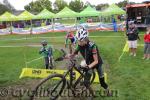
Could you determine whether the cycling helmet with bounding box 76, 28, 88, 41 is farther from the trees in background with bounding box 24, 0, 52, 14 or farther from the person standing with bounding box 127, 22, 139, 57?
the trees in background with bounding box 24, 0, 52, 14

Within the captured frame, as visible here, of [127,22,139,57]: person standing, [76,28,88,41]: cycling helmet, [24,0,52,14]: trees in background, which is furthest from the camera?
[24,0,52,14]: trees in background

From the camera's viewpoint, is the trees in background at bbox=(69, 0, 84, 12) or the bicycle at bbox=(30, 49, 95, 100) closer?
the bicycle at bbox=(30, 49, 95, 100)

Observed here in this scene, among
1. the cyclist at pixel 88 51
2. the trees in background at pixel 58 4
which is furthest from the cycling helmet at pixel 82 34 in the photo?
the trees in background at pixel 58 4

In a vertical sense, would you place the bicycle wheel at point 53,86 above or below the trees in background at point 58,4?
below

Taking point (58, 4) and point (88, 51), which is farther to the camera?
point (58, 4)

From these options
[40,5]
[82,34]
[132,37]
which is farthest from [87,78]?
[40,5]

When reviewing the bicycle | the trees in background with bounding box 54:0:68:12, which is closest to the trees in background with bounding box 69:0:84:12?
the trees in background with bounding box 54:0:68:12

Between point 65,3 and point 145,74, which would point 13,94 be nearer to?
point 145,74

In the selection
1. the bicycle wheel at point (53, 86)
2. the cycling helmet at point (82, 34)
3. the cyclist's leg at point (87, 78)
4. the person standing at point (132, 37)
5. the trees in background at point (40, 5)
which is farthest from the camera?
the trees in background at point (40, 5)

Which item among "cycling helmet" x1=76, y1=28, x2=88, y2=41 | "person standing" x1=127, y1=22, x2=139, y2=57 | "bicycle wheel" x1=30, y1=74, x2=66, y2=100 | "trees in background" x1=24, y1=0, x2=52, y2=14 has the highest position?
"trees in background" x1=24, y1=0, x2=52, y2=14

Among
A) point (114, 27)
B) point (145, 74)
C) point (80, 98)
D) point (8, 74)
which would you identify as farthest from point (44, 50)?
point (114, 27)

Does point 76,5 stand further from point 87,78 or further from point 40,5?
point 87,78

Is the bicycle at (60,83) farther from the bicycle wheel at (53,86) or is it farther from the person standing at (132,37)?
the person standing at (132,37)

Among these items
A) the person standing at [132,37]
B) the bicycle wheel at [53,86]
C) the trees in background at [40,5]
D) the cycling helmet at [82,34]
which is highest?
the trees in background at [40,5]
